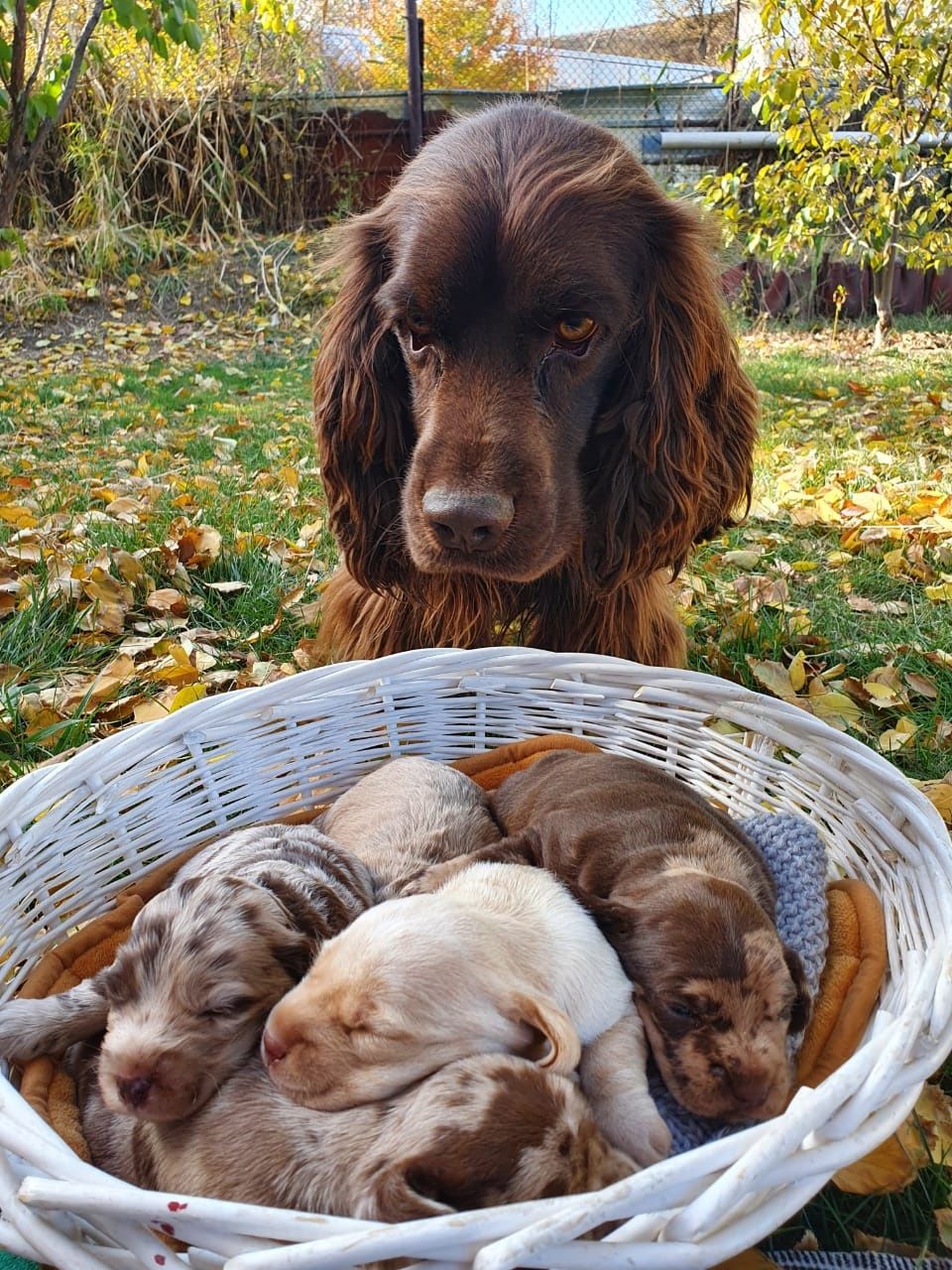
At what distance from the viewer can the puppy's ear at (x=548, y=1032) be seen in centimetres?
125

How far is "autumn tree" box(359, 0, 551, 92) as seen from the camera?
933 cm

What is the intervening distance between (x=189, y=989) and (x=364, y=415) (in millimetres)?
1509

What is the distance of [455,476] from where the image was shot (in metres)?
2.03

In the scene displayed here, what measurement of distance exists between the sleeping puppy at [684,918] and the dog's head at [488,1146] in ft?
0.61

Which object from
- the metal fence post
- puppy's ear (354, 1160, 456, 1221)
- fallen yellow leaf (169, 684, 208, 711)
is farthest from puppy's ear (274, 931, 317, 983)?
the metal fence post

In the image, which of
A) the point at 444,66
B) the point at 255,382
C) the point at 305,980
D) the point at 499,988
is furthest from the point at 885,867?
the point at 444,66

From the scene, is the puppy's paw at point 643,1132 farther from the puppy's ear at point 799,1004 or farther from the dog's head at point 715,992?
the puppy's ear at point 799,1004

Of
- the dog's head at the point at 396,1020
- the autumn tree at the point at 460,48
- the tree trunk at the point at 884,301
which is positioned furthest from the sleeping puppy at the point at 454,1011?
the autumn tree at the point at 460,48

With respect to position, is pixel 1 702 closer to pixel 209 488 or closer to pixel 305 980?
pixel 305 980

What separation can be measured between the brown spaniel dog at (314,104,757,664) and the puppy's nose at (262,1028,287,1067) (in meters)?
1.01

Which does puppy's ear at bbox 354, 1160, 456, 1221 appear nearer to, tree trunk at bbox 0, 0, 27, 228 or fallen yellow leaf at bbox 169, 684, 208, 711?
fallen yellow leaf at bbox 169, 684, 208, 711

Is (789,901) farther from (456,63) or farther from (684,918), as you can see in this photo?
(456,63)

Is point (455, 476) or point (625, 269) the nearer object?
point (455, 476)

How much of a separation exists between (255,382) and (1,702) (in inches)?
191
